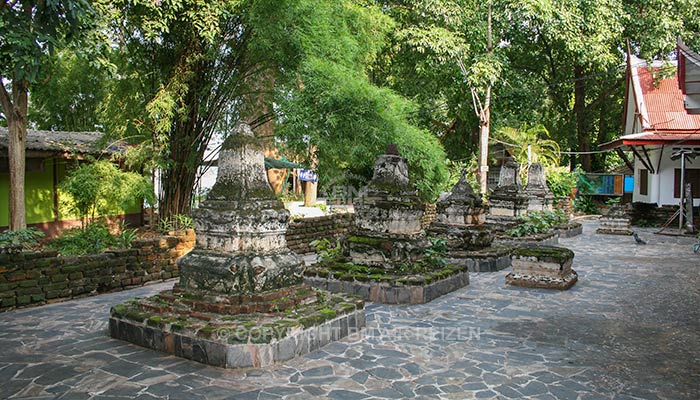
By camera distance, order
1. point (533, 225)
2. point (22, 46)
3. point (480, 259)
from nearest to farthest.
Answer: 1. point (22, 46)
2. point (480, 259)
3. point (533, 225)

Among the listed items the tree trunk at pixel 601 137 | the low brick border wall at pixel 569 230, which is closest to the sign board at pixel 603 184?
the tree trunk at pixel 601 137

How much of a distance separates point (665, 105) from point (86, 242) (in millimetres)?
21029

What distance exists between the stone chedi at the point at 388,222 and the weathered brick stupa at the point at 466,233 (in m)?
2.12

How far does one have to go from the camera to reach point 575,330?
6531 mm

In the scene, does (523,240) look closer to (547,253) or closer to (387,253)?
(547,253)

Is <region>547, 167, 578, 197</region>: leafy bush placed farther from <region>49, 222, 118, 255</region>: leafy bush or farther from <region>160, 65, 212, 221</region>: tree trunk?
<region>49, 222, 118, 255</region>: leafy bush

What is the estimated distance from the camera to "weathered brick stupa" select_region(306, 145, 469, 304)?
811 centimetres

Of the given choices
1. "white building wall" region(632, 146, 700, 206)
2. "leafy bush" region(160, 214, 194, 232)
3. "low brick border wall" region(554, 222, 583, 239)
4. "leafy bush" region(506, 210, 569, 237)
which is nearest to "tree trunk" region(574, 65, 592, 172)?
"white building wall" region(632, 146, 700, 206)

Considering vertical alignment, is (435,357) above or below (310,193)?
below

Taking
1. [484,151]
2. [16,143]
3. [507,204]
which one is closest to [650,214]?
[484,151]

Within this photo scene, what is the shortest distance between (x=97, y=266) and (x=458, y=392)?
598 centimetres

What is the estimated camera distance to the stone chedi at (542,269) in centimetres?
891

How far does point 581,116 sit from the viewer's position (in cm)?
2836

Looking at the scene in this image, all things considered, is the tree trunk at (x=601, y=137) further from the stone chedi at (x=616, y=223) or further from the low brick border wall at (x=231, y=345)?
the low brick border wall at (x=231, y=345)
